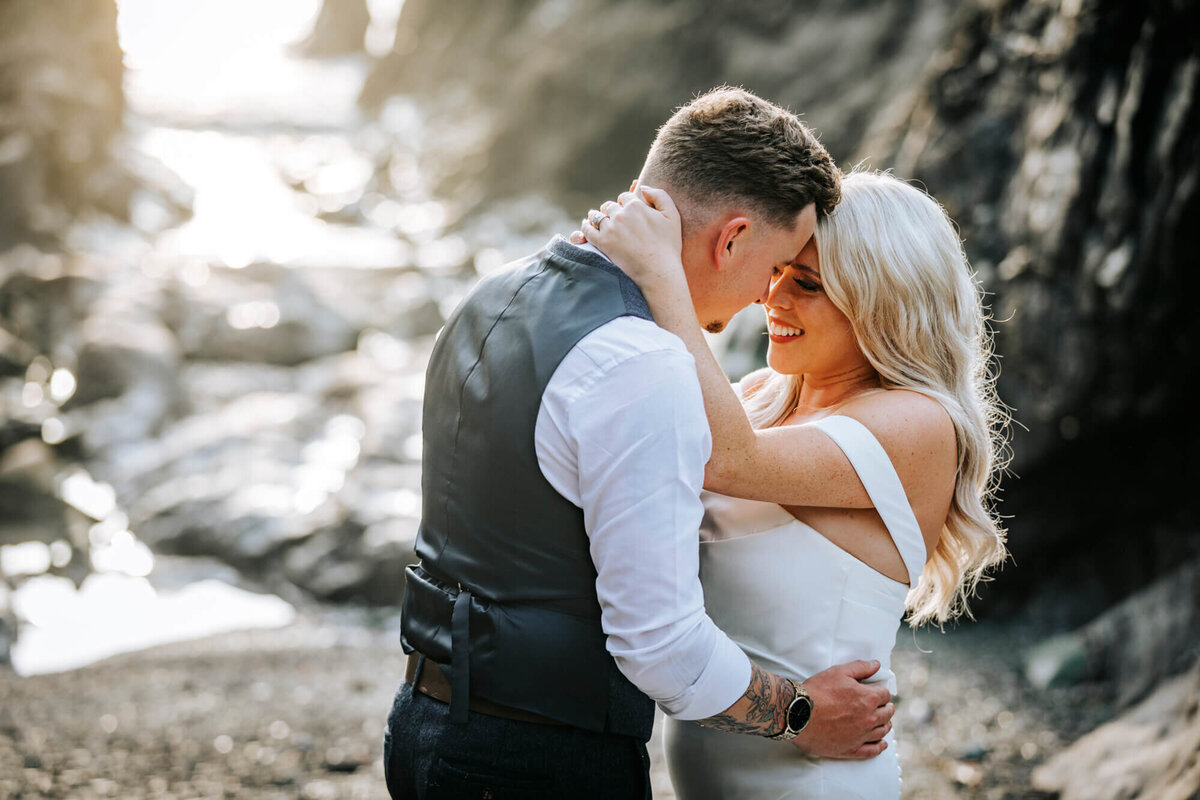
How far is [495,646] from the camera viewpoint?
1945 millimetres

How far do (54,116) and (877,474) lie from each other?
2409 centimetres

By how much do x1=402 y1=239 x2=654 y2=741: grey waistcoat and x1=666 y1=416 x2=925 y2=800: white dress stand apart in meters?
0.49

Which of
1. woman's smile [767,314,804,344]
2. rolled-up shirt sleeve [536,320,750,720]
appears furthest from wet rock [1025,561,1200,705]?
rolled-up shirt sleeve [536,320,750,720]

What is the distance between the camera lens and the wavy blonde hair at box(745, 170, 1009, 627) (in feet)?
8.19

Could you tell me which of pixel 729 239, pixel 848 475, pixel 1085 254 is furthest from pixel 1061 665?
pixel 729 239

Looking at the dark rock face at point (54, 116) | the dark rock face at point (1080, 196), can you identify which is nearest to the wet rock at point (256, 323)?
the dark rock face at point (54, 116)

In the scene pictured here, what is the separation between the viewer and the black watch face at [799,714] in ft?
7.06

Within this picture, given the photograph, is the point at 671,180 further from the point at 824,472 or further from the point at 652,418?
the point at 824,472

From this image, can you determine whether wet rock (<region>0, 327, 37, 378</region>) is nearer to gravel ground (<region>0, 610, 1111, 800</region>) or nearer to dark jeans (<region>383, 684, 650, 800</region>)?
gravel ground (<region>0, 610, 1111, 800</region>)

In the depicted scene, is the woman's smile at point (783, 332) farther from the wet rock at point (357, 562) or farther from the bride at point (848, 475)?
the wet rock at point (357, 562)

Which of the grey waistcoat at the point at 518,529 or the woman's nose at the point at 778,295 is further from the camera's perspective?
the woman's nose at the point at 778,295

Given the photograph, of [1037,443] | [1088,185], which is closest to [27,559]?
[1037,443]

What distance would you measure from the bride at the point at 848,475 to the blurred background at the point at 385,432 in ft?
7.32

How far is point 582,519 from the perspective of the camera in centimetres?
193
